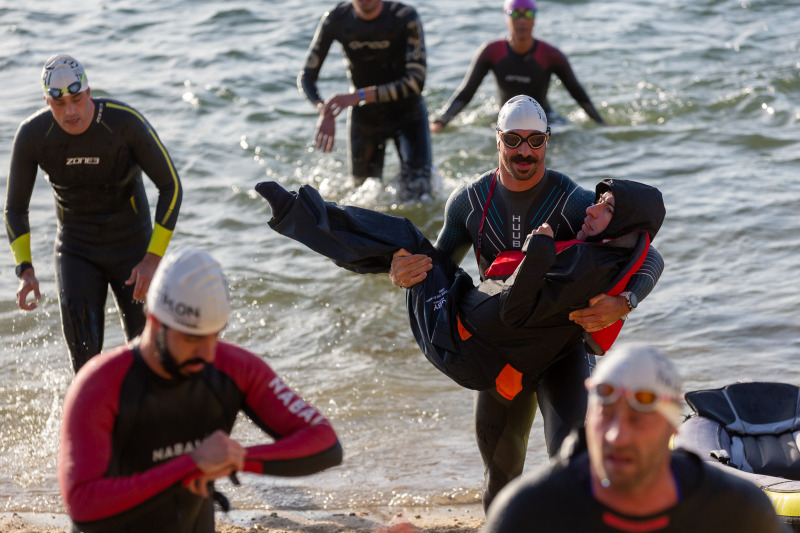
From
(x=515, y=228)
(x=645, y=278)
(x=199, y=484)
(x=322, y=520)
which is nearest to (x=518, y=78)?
(x=515, y=228)

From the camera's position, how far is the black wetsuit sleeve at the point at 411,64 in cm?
857

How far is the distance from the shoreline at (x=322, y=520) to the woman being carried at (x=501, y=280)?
41.2 inches

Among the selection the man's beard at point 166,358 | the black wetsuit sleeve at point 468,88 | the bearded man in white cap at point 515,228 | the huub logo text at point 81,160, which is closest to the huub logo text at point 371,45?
the black wetsuit sleeve at point 468,88

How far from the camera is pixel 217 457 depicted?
2.81 m

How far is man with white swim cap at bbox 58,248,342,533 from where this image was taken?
9.32 ft

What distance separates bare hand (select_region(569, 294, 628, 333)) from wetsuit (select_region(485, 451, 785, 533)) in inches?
60.8

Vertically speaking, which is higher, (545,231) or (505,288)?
(545,231)

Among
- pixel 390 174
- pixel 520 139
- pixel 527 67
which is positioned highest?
pixel 520 139

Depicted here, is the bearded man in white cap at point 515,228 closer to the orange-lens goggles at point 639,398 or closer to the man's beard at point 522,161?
the man's beard at point 522,161

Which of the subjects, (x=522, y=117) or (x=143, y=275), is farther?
(x=143, y=275)

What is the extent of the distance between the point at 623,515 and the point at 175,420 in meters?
1.39

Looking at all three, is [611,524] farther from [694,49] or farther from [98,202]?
[694,49]

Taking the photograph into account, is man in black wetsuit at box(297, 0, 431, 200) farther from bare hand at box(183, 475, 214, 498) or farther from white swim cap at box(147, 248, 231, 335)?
bare hand at box(183, 475, 214, 498)

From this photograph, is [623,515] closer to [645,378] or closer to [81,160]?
[645,378]
